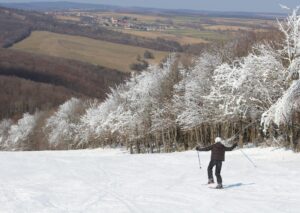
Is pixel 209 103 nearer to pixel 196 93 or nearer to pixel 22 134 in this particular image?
pixel 196 93

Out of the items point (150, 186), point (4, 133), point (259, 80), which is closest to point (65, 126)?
point (4, 133)

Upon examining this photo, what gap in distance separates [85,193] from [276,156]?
16.4 meters

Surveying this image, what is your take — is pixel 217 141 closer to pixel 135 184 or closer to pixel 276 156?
pixel 135 184

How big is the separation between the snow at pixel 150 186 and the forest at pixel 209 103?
4579 millimetres

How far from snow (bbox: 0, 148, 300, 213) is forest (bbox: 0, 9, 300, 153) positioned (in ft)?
15.0

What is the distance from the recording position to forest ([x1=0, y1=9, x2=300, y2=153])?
3488 cm

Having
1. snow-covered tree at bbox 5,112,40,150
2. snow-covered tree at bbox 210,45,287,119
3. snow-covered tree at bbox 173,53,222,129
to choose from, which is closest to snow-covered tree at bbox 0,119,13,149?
snow-covered tree at bbox 5,112,40,150

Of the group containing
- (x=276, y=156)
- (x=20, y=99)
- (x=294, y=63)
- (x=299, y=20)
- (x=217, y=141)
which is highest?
(x=299, y=20)

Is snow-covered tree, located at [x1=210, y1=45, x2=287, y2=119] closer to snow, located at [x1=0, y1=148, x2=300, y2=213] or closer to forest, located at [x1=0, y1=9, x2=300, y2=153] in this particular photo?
forest, located at [x1=0, y1=9, x2=300, y2=153]

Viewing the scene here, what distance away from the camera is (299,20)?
1334 inches

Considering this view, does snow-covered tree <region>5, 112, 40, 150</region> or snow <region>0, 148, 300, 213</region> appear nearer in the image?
snow <region>0, 148, 300, 213</region>

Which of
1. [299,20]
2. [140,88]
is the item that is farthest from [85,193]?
[140,88]

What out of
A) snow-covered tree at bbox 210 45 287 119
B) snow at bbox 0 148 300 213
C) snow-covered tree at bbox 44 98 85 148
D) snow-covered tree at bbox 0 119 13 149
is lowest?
snow-covered tree at bbox 0 119 13 149

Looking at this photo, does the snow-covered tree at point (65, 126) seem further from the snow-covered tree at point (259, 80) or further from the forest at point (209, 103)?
the snow-covered tree at point (259, 80)
